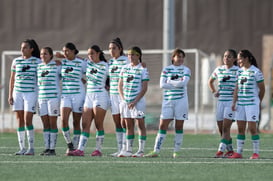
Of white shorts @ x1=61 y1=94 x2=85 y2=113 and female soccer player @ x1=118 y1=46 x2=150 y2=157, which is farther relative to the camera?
white shorts @ x1=61 y1=94 x2=85 y2=113

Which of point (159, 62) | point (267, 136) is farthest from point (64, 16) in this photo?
point (267, 136)

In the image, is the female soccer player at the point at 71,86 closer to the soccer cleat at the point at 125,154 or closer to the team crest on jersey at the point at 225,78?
the soccer cleat at the point at 125,154

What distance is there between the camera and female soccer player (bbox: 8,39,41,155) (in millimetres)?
18703

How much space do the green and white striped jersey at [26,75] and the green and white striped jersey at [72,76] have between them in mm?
549

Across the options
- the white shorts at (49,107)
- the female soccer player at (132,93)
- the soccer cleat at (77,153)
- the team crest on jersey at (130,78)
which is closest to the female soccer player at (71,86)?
the white shorts at (49,107)

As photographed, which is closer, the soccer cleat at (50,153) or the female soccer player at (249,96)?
the female soccer player at (249,96)

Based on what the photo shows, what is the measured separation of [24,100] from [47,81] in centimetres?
57

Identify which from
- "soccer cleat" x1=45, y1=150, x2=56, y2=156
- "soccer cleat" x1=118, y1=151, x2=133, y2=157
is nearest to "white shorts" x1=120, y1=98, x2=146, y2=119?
"soccer cleat" x1=118, y1=151, x2=133, y2=157

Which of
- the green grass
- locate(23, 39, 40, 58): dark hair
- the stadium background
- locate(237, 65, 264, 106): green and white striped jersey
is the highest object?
the stadium background

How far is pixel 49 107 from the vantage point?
18641mm

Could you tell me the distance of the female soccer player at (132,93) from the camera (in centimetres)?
1831

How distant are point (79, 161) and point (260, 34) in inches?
2056

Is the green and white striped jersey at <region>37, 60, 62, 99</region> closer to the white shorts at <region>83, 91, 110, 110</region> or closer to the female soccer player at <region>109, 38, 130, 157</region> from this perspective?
the white shorts at <region>83, 91, 110, 110</region>

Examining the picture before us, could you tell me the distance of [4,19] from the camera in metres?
67.7
